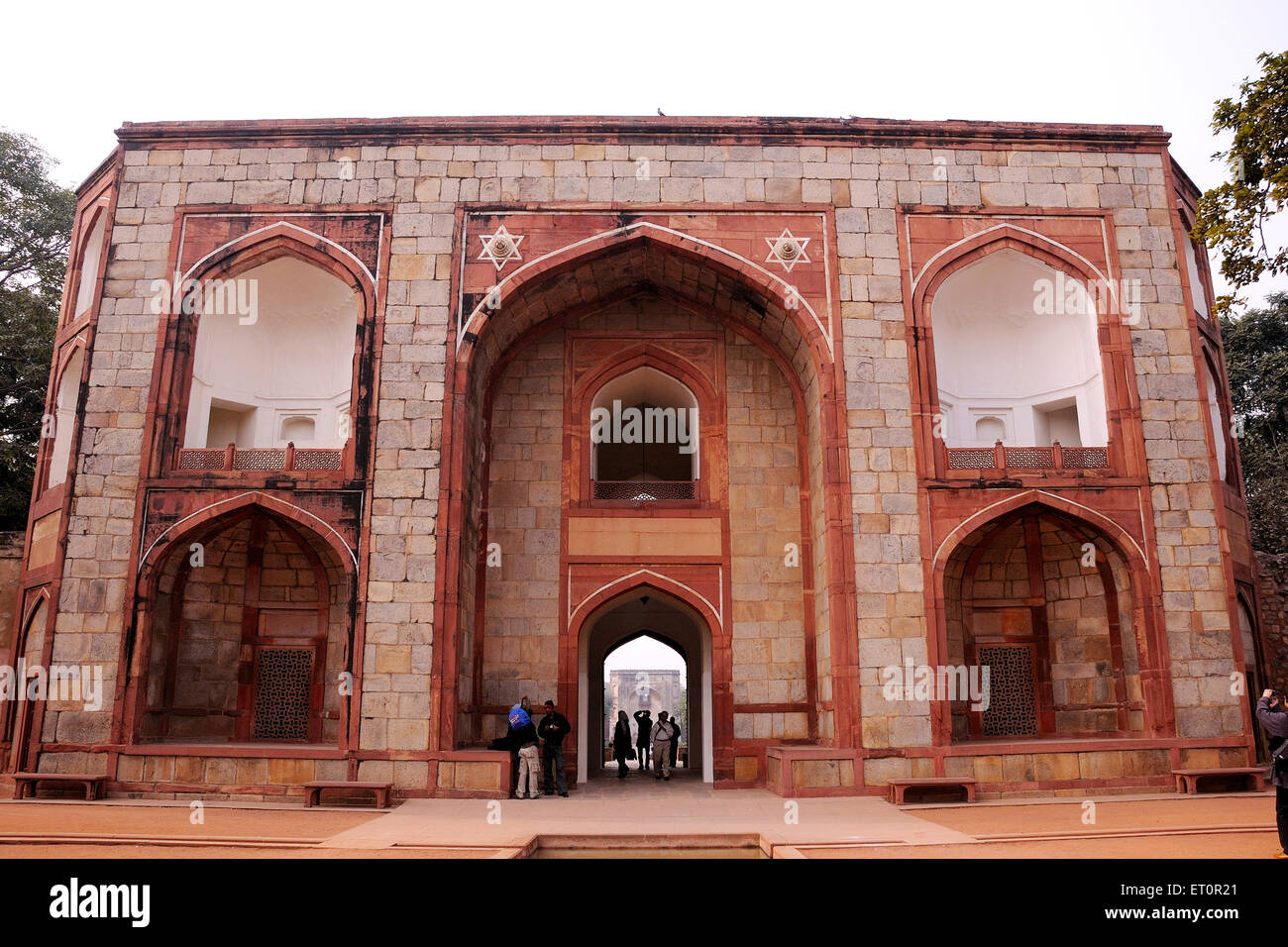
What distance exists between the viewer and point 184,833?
8078 millimetres

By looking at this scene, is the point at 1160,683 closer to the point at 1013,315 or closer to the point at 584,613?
the point at 1013,315

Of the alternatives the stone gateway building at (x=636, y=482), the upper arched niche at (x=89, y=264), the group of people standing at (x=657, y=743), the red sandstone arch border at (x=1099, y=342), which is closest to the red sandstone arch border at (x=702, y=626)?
the stone gateway building at (x=636, y=482)

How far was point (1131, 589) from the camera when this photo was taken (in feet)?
39.4

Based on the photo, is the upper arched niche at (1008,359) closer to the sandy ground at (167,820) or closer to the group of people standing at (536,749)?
the group of people standing at (536,749)

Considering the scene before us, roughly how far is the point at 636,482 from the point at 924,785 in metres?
5.47

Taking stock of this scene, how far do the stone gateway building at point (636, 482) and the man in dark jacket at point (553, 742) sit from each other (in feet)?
2.31

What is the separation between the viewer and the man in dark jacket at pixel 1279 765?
6266 millimetres

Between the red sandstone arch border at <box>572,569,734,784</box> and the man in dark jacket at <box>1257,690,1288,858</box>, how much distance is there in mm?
6597

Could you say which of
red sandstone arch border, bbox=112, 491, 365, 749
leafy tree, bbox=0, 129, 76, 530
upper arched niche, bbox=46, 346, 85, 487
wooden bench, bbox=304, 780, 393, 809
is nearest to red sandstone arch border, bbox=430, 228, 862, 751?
wooden bench, bbox=304, 780, 393, 809

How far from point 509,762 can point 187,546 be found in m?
4.82

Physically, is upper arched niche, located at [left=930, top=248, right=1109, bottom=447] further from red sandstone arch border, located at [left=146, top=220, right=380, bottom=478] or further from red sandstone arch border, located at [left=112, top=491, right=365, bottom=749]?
red sandstone arch border, located at [left=112, top=491, right=365, bottom=749]

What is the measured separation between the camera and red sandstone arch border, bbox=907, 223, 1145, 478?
39.5ft

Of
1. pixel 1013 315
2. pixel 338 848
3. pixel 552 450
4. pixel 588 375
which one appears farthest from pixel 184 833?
pixel 1013 315

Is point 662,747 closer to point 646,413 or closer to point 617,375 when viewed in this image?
point 646,413
